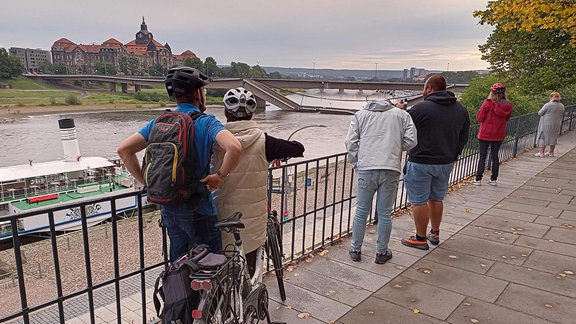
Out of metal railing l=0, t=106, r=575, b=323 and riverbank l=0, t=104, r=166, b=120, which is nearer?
metal railing l=0, t=106, r=575, b=323

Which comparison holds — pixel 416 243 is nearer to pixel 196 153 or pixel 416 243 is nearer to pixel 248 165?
pixel 248 165

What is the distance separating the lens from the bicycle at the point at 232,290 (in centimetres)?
194

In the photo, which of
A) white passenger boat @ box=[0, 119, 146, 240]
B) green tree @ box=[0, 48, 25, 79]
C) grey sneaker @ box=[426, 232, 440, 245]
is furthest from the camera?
green tree @ box=[0, 48, 25, 79]

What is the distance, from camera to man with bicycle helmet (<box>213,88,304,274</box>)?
253cm

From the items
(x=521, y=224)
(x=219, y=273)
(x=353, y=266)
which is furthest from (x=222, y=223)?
(x=521, y=224)

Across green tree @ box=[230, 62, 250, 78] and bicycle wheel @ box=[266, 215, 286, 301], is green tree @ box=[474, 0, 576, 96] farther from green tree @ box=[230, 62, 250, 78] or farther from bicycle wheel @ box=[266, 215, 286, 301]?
green tree @ box=[230, 62, 250, 78]

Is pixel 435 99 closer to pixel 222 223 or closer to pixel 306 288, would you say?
pixel 306 288

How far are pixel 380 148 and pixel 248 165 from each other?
1.61 metres

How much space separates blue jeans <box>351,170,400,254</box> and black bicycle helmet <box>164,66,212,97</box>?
2.06 metres

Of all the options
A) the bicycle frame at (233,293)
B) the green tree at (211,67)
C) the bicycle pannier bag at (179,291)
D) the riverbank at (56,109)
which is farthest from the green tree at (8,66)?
the bicycle pannier bag at (179,291)

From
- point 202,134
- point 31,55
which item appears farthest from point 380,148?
point 31,55

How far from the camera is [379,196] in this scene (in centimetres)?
391

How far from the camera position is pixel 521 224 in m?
5.47

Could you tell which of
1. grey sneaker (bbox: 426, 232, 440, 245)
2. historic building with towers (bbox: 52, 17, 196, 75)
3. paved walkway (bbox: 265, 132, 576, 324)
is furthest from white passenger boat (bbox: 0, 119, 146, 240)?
historic building with towers (bbox: 52, 17, 196, 75)
